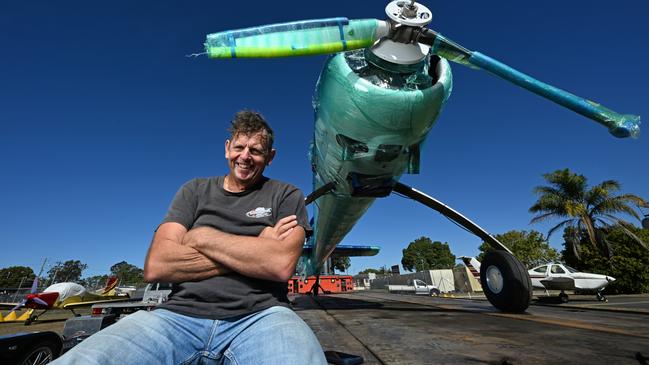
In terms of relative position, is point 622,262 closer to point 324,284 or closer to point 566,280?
point 566,280

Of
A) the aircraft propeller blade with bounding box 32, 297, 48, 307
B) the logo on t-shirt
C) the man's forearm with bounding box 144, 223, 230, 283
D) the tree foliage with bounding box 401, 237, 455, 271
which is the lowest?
the aircraft propeller blade with bounding box 32, 297, 48, 307

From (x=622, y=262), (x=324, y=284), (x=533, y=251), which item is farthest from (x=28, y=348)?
(x=533, y=251)

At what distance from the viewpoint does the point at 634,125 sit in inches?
156

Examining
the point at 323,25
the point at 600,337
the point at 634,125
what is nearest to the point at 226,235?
the point at 323,25

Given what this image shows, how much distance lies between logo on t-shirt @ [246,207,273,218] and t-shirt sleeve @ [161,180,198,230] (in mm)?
334

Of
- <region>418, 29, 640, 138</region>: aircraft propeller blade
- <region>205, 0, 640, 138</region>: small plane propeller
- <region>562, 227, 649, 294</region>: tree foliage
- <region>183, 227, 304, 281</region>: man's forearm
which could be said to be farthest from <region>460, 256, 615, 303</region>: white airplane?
<region>183, 227, 304, 281</region>: man's forearm

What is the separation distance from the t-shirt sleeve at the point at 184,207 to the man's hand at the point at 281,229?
1.43 ft

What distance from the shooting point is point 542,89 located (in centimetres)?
426

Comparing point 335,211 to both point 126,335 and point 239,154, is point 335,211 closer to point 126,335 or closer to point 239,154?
point 239,154

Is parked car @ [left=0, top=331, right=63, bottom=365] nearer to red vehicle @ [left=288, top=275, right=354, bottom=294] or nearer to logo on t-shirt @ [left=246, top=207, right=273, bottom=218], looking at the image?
logo on t-shirt @ [left=246, top=207, right=273, bottom=218]

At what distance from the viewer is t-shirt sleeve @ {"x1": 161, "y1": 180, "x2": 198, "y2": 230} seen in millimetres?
1757

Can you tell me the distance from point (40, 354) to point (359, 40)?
14.2 feet

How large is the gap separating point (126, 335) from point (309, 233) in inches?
37.3

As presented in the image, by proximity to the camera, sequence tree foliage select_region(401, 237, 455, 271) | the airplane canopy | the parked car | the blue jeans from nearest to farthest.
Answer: the blue jeans < the parked car < the airplane canopy < tree foliage select_region(401, 237, 455, 271)
